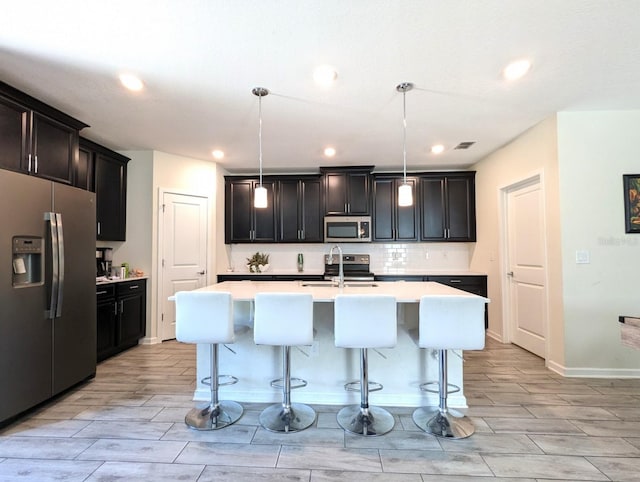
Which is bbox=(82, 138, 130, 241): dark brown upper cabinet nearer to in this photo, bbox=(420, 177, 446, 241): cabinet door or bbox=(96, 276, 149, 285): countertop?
bbox=(96, 276, 149, 285): countertop

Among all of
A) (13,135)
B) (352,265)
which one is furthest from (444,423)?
(13,135)

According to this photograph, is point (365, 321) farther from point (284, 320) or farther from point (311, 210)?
point (311, 210)

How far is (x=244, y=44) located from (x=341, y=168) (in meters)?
3.07

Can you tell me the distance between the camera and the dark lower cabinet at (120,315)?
351 centimetres

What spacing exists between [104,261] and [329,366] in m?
3.18

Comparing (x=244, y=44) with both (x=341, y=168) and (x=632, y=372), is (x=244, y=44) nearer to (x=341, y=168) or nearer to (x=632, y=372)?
(x=341, y=168)

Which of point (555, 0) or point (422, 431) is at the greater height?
point (555, 0)

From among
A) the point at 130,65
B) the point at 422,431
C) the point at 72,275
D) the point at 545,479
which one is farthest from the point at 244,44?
the point at 545,479

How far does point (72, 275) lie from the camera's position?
273 centimetres

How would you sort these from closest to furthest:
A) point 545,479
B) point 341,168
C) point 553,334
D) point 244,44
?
point 545,479 < point 244,44 < point 553,334 < point 341,168

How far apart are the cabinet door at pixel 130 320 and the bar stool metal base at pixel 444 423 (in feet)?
10.7

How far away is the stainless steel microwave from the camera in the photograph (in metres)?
4.99

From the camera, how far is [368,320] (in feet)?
6.90

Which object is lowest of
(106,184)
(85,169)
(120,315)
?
(120,315)
